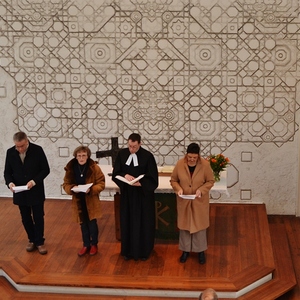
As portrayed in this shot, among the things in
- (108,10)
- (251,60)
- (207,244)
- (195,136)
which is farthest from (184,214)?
(108,10)

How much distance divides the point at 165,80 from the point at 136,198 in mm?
2477

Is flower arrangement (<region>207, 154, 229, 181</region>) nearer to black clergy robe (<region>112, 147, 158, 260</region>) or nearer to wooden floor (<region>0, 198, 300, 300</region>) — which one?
wooden floor (<region>0, 198, 300, 300</region>)

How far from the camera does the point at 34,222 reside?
7.30 meters

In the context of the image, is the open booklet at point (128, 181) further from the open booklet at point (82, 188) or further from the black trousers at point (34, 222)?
the black trousers at point (34, 222)

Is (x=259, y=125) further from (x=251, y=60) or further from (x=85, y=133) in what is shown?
(x=85, y=133)

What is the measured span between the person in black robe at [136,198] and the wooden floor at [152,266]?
210 millimetres

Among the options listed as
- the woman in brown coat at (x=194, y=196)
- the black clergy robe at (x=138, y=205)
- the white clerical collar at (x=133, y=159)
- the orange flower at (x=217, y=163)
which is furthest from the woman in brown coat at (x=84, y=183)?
the orange flower at (x=217, y=163)

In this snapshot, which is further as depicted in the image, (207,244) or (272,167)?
(272,167)

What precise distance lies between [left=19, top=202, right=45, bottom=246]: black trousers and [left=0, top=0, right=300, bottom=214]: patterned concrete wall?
6.72 ft

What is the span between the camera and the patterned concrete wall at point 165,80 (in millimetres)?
8594

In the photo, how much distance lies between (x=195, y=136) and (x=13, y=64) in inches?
116

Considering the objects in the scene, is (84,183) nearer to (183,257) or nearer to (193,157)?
(193,157)

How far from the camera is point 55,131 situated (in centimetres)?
913

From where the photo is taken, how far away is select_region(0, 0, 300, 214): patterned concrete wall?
859 cm
